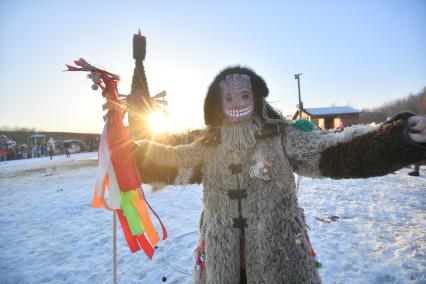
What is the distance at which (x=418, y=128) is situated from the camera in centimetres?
123

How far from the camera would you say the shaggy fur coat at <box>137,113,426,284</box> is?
159 centimetres

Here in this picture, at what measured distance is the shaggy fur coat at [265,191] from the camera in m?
1.59

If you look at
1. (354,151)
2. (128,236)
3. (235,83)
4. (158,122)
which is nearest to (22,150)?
(158,122)

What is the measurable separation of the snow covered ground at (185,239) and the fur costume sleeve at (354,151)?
212 centimetres

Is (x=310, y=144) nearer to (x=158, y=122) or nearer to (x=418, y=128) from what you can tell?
(x=418, y=128)

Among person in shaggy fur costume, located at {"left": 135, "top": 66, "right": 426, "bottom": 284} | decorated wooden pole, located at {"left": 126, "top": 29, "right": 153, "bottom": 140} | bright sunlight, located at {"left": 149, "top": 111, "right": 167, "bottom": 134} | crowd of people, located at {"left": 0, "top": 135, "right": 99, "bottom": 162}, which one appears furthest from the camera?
crowd of people, located at {"left": 0, "top": 135, "right": 99, "bottom": 162}

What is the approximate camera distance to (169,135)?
233cm

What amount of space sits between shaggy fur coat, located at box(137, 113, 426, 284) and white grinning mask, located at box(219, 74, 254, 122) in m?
0.09

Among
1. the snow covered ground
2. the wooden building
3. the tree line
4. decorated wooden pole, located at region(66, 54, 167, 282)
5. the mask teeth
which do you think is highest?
the tree line

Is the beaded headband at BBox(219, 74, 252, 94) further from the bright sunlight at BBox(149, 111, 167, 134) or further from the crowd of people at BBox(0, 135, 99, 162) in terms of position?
the crowd of people at BBox(0, 135, 99, 162)

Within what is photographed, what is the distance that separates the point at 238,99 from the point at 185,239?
332cm

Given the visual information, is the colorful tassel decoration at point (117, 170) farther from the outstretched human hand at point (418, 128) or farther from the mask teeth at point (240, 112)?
the outstretched human hand at point (418, 128)

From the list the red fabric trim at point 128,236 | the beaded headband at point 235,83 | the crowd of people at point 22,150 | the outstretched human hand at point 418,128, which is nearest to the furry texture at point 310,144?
the outstretched human hand at point 418,128

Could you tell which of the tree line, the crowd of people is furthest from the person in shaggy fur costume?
the tree line
